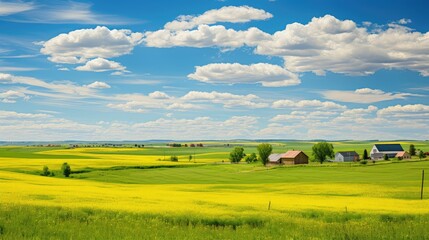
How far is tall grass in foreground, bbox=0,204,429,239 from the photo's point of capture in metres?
21.2

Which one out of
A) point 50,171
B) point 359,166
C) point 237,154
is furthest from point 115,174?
point 237,154

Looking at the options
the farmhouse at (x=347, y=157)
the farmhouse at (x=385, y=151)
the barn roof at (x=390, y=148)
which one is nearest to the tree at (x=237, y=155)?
the farmhouse at (x=347, y=157)

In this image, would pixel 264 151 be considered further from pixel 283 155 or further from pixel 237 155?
pixel 237 155

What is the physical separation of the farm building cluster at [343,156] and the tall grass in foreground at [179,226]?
127 m

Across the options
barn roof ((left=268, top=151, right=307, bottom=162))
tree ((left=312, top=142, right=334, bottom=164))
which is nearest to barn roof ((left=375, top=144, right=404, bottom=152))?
tree ((left=312, top=142, right=334, bottom=164))

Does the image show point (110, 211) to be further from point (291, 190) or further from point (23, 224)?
point (291, 190)

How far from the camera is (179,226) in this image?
81.8 feet

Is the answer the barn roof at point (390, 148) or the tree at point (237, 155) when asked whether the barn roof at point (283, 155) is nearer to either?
the tree at point (237, 155)

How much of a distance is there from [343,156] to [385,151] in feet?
76.7

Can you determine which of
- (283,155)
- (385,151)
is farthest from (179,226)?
(385,151)

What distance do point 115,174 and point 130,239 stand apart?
270 ft

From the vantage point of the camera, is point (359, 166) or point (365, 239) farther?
point (359, 166)

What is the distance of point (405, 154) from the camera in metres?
177

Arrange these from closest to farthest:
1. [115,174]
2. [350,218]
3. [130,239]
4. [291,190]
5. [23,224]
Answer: [130,239], [23,224], [350,218], [291,190], [115,174]
